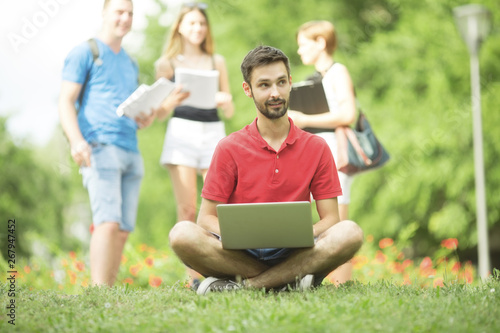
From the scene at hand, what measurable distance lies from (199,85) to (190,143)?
0.45 meters

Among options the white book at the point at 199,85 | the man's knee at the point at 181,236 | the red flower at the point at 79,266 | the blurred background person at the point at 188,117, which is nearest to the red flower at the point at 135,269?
the red flower at the point at 79,266

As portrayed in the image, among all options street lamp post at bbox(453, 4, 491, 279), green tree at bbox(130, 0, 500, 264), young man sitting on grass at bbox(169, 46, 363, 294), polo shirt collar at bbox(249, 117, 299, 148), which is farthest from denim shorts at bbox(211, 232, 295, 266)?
green tree at bbox(130, 0, 500, 264)

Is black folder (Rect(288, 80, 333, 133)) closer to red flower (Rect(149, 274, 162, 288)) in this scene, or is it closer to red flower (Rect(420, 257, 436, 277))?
red flower (Rect(149, 274, 162, 288))

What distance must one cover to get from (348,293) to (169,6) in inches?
509

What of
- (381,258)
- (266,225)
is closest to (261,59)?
(266,225)

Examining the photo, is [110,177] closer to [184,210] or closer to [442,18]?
[184,210]

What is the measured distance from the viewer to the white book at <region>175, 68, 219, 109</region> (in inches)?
203

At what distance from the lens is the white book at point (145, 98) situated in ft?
15.8

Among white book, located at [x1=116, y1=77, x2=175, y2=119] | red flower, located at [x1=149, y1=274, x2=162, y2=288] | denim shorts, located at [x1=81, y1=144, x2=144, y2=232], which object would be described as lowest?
red flower, located at [x1=149, y1=274, x2=162, y2=288]

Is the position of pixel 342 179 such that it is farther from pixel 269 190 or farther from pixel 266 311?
pixel 266 311

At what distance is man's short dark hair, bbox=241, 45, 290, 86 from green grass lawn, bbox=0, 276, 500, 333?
133 centimetres

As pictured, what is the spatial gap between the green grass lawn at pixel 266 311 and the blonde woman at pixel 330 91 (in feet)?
4.32

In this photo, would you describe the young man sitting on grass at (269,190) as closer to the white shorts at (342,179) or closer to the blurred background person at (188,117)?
the white shorts at (342,179)

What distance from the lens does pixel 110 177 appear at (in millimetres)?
4758
